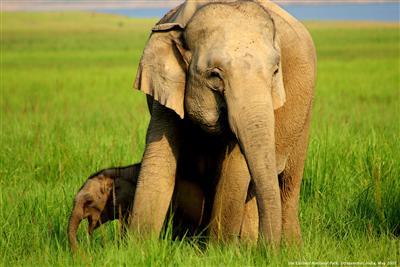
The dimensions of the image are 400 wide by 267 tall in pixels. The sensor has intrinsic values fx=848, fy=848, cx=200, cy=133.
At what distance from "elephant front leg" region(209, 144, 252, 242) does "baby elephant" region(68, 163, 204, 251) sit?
33cm

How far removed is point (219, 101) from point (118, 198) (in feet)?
3.82

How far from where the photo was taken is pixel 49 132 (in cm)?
859

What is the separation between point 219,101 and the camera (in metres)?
4.07

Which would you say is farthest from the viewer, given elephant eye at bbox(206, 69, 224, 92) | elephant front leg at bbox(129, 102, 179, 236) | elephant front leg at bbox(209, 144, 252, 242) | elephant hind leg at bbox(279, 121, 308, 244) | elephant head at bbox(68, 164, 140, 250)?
elephant hind leg at bbox(279, 121, 308, 244)

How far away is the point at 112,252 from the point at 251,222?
1.16 m

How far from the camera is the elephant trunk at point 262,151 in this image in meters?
3.81

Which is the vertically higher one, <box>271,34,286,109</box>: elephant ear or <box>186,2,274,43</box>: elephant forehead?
<box>186,2,274,43</box>: elephant forehead

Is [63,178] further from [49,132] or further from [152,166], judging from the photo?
[152,166]

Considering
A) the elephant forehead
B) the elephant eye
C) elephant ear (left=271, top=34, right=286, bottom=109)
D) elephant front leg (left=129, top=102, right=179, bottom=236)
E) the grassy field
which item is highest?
the elephant forehead

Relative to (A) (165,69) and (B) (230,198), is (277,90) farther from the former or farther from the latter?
(B) (230,198)

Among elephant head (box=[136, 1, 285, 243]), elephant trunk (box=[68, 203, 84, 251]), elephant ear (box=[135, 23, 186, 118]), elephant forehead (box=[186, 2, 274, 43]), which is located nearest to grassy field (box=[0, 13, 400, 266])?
elephant trunk (box=[68, 203, 84, 251])

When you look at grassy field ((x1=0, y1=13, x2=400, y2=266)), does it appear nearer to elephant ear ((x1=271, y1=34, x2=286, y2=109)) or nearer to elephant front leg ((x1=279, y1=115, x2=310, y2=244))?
elephant front leg ((x1=279, y1=115, x2=310, y2=244))

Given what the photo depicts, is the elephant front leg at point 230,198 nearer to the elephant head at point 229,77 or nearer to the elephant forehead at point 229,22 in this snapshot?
the elephant head at point 229,77

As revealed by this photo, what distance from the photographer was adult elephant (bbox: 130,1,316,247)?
386 centimetres
